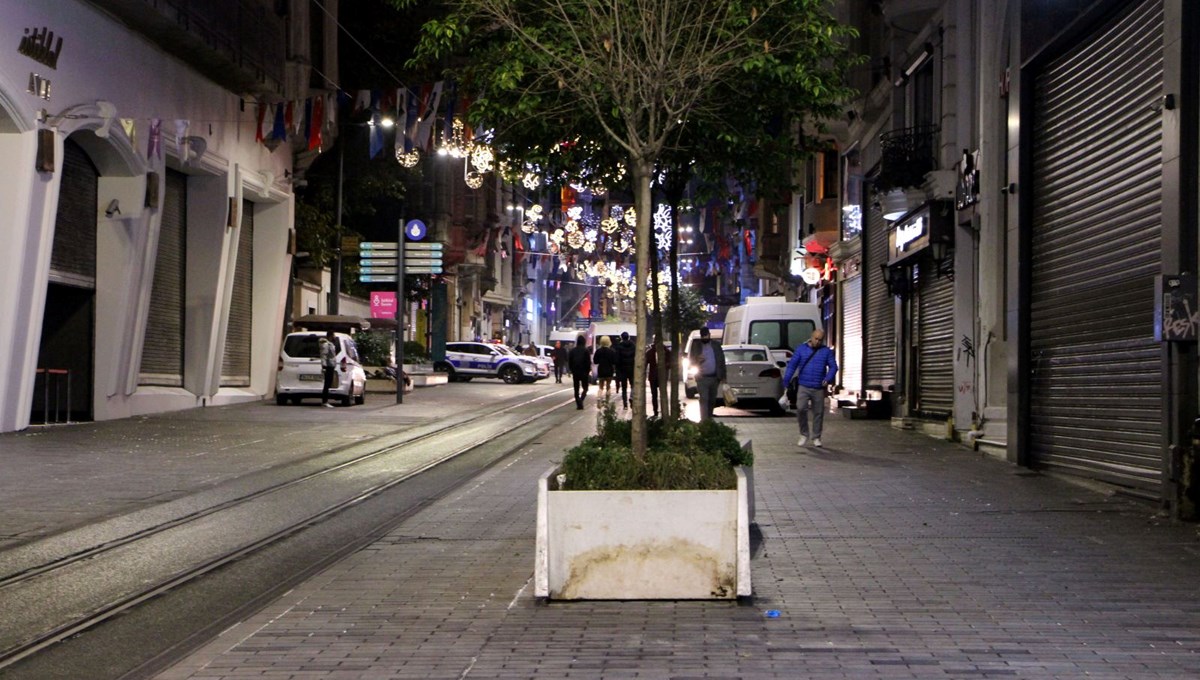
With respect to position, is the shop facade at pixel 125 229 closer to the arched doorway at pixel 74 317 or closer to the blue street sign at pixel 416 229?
the arched doorway at pixel 74 317

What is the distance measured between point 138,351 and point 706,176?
1597cm

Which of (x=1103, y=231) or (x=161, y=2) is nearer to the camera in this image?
(x=1103, y=231)

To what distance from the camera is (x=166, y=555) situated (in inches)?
401

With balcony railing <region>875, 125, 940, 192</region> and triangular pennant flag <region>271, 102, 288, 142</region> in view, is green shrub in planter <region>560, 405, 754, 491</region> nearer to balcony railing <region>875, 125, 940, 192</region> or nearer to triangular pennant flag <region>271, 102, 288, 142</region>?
balcony railing <region>875, 125, 940, 192</region>

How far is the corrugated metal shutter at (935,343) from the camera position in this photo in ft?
80.8

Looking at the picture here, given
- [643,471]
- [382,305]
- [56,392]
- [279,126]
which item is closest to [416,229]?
[382,305]

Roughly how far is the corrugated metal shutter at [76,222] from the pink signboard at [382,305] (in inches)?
1093

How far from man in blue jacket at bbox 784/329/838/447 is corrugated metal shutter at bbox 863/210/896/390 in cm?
974

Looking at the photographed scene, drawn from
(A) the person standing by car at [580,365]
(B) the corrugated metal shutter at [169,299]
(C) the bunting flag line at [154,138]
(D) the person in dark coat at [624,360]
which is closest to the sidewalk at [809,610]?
(C) the bunting flag line at [154,138]

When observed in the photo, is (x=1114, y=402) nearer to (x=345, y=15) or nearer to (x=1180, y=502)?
(x=1180, y=502)

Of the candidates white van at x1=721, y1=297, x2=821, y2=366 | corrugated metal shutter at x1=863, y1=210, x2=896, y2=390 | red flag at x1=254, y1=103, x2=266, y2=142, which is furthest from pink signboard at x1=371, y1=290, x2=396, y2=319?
corrugated metal shutter at x1=863, y1=210, x2=896, y2=390

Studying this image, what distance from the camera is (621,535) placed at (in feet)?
26.0

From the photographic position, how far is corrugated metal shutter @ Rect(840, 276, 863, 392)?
37.1 m

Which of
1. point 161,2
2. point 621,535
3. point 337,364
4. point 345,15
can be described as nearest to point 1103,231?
point 621,535
